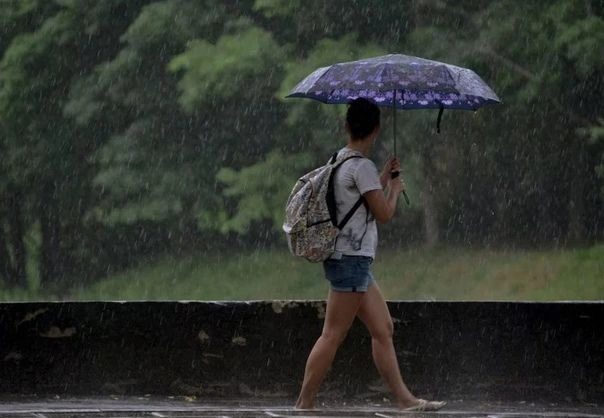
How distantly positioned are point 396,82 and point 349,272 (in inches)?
→ 43.3

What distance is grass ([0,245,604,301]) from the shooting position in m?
29.6

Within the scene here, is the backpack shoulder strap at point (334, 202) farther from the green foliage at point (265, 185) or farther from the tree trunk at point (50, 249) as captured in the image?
the tree trunk at point (50, 249)

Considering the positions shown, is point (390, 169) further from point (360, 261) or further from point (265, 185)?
point (265, 185)

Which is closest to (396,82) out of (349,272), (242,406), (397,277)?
(349,272)

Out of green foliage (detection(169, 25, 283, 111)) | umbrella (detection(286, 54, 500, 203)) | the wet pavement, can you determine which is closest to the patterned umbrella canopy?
umbrella (detection(286, 54, 500, 203))

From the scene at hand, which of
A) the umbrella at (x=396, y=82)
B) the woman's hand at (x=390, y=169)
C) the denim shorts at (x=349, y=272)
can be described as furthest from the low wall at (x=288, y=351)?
the denim shorts at (x=349, y=272)

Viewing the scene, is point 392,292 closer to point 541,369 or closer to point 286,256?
point 286,256

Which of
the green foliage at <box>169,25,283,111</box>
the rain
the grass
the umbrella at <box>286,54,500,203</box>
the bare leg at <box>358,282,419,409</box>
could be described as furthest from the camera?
the green foliage at <box>169,25,283,111</box>

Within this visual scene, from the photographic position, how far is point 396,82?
24.9 ft

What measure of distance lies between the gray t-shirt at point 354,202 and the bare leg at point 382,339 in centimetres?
29

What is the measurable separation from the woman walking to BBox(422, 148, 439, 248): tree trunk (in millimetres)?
23306

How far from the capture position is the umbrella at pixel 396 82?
24.9 feet

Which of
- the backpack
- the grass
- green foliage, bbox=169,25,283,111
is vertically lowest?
the grass

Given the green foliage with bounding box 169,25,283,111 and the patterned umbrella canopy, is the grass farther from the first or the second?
the patterned umbrella canopy
